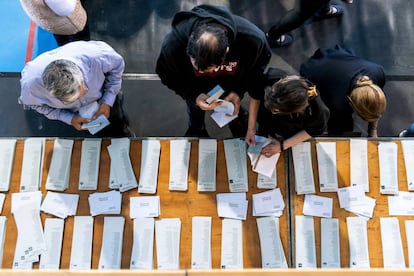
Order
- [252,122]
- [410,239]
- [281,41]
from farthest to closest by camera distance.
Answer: [281,41], [252,122], [410,239]

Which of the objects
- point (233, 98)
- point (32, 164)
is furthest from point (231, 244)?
point (32, 164)

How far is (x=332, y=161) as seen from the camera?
2.45 meters

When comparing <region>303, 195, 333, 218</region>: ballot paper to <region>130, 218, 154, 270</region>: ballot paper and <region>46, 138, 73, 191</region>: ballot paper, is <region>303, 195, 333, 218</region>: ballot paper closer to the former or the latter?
<region>130, 218, 154, 270</region>: ballot paper

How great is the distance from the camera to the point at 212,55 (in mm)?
1773

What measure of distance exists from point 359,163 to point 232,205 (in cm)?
86

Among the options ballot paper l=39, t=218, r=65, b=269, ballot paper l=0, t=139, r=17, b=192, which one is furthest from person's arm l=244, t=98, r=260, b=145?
ballot paper l=0, t=139, r=17, b=192

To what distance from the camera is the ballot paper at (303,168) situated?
2.39 meters

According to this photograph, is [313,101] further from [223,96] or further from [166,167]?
[166,167]

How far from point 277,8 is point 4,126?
2.72 metres

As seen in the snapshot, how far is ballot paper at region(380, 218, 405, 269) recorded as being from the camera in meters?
2.27

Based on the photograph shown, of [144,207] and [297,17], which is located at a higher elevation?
[297,17]

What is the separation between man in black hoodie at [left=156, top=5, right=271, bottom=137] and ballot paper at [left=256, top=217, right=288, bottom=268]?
738 millimetres

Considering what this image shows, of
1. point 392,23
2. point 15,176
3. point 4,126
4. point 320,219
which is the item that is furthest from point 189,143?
point 392,23

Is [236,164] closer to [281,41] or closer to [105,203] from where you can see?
[105,203]
